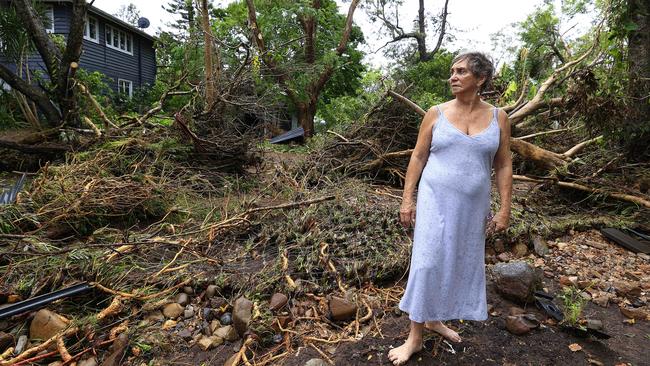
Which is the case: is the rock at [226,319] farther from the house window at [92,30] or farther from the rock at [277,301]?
the house window at [92,30]

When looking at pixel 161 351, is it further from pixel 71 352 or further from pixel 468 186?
pixel 468 186

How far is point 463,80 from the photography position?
1.88m

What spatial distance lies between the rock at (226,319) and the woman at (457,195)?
117 centimetres

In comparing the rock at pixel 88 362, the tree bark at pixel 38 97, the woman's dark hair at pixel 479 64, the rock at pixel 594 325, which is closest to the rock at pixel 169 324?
the rock at pixel 88 362

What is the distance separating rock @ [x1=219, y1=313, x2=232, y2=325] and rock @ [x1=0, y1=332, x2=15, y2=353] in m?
1.26

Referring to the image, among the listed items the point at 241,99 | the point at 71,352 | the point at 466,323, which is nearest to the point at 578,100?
the point at 466,323

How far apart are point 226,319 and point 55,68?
20.1 feet

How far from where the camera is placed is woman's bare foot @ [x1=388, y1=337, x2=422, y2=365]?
81.2 inches

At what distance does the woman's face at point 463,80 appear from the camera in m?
1.87

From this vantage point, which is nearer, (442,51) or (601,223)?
(601,223)

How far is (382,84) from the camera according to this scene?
20.4 feet

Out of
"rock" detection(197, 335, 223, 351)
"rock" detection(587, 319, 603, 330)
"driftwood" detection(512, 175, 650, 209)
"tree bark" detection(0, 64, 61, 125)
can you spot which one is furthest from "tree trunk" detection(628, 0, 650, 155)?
"tree bark" detection(0, 64, 61, 125)

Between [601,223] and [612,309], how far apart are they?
1571 mm

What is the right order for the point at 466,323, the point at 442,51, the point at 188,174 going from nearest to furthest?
the point at 466,323 < the point at 188,174 < the point at 442,51
